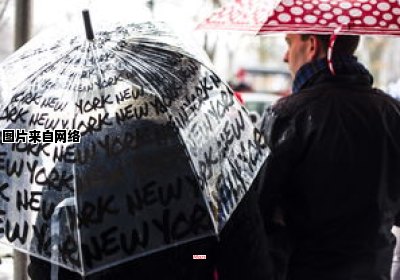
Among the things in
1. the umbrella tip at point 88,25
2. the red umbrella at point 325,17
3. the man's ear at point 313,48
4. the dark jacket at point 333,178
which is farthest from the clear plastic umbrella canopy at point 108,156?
the man's ear at point 313,48

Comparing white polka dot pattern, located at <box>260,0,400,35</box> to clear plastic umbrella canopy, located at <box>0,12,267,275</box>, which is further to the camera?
white polka dot pattern, located at <box>260,0,400,35</box>

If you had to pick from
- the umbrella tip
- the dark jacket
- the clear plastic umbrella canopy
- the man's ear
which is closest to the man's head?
the man's ear

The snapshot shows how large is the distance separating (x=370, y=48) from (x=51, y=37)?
114 feet

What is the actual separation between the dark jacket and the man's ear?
0.09 m

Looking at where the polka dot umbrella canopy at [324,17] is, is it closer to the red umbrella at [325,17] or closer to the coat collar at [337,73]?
the red umbrella at [325,17]

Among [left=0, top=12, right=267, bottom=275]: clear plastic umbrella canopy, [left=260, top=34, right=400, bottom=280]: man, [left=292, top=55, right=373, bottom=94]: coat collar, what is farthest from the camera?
[left=292, top=55, right=373, bottom=94]: coat collar

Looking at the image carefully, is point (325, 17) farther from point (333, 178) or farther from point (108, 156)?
point (108, 156)

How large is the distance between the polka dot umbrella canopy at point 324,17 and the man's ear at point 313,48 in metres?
0.11

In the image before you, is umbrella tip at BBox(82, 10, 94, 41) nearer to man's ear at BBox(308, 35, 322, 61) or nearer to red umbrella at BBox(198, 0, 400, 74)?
red umbrella at BBox(198, 0, 400, 74)

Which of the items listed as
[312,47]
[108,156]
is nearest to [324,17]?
[312,47]

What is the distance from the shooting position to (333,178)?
2.49 metres

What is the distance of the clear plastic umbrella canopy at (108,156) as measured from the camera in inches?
72.7

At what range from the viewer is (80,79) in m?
1.90

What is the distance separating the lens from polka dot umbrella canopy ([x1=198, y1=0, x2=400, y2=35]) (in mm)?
2553
